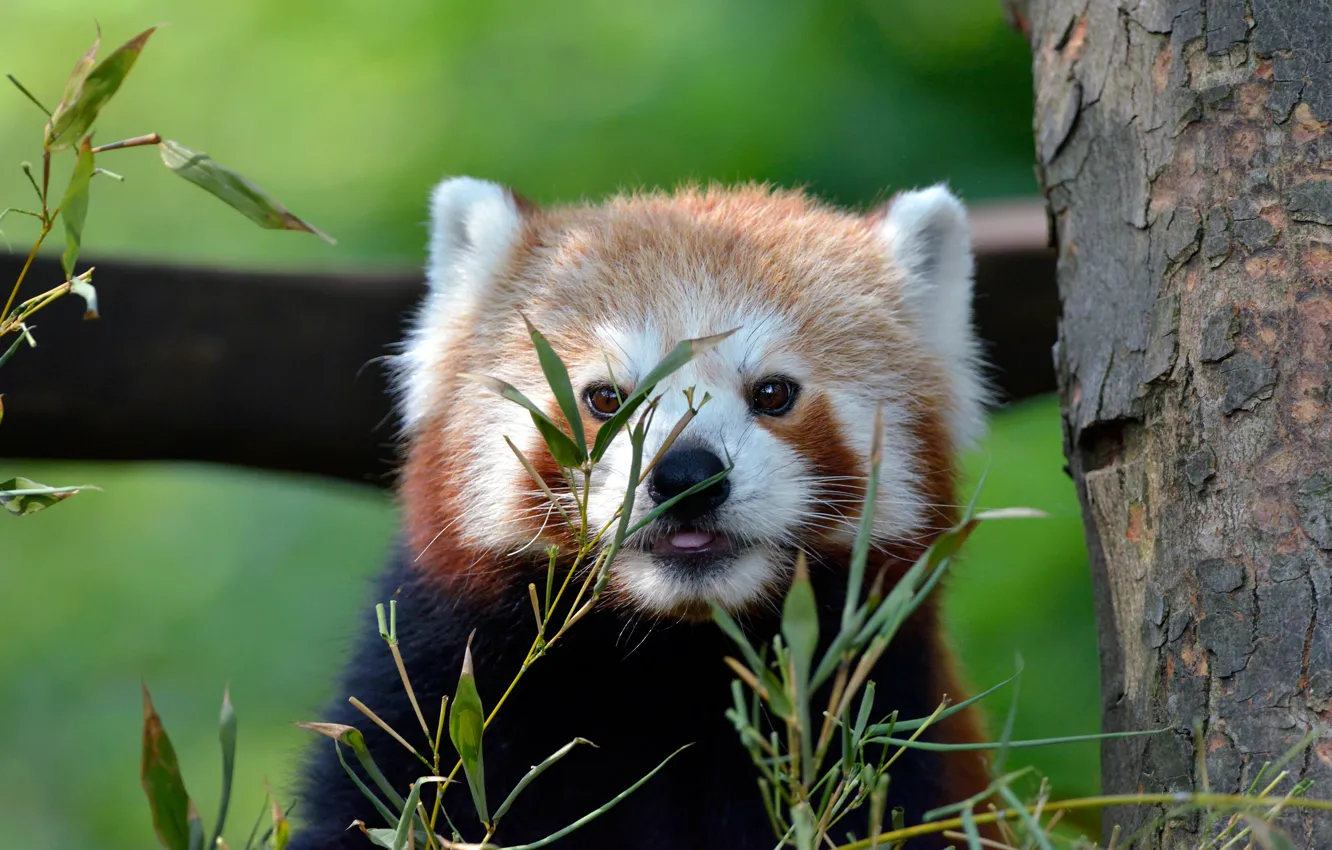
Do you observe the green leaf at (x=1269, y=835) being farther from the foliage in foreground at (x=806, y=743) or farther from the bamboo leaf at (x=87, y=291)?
the bamboo leaf at (x=87, y=291)

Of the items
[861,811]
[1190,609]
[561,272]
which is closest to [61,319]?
[561,272]

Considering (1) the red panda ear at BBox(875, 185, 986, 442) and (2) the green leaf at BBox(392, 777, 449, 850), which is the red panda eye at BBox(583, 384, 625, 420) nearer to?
(1) the red panda ear at BBox(875, 185, 986, 442)

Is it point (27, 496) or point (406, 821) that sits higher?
point (27, 496)

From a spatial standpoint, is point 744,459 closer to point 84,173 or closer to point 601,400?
point 601,400

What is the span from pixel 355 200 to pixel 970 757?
3.72m

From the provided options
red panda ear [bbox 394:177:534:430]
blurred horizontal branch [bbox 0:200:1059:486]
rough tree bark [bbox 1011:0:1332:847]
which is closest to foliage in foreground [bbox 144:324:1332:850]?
rough tree bark [bbox 1011:0:1332:847]

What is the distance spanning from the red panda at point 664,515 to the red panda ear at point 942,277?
2cm

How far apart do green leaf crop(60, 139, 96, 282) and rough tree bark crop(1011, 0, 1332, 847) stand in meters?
1.37

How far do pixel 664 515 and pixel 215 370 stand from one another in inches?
69.1

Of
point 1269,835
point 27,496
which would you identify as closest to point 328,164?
point 27,496

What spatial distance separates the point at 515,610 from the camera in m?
2.16

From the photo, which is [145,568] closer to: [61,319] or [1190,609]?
[61,319]

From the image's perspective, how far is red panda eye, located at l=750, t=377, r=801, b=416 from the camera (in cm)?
209

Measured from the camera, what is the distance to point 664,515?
189cm
